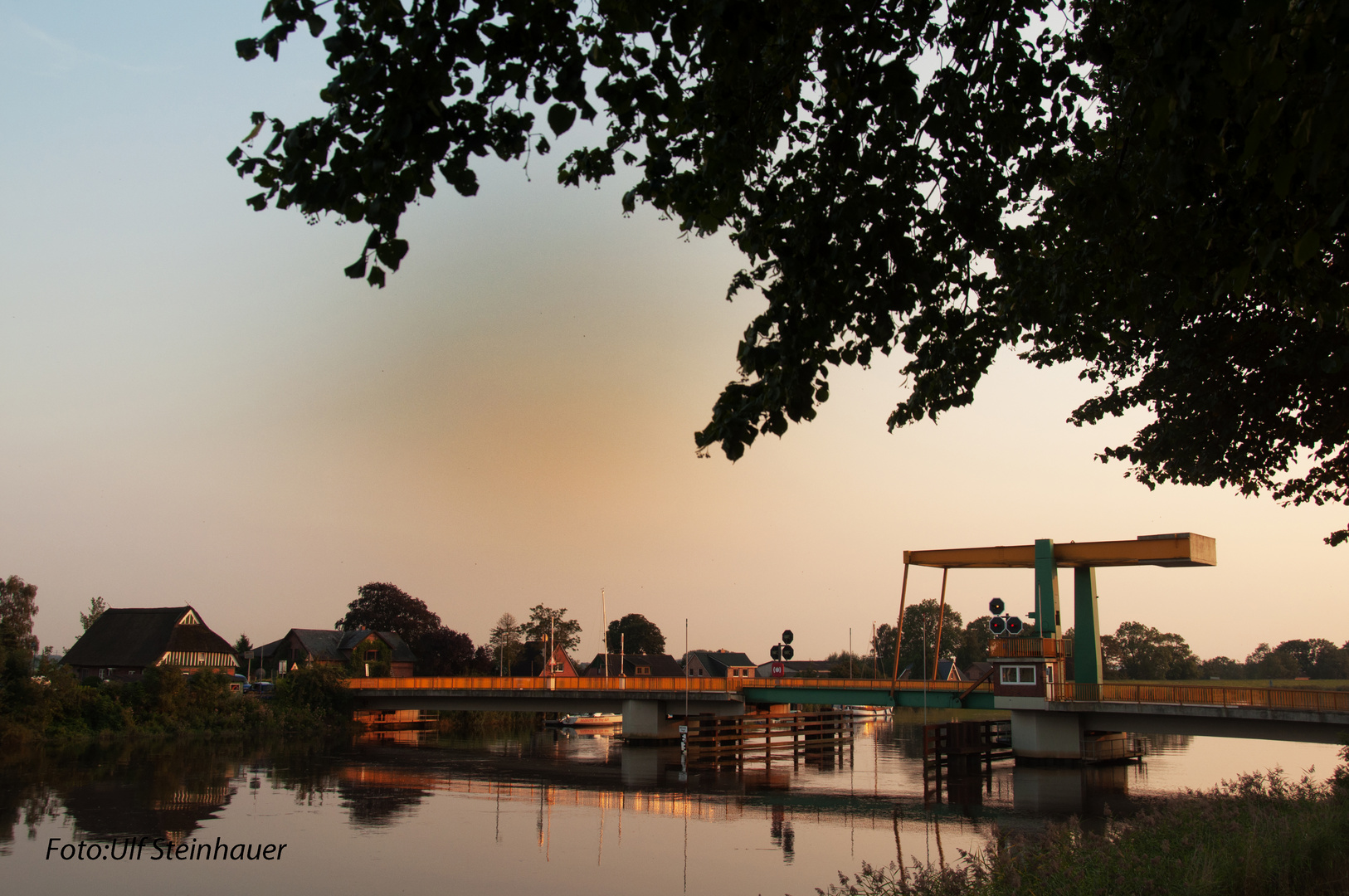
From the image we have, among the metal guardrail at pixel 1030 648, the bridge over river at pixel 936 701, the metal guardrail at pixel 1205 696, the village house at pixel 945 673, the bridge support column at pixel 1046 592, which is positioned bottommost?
the village house at pixel 945 673

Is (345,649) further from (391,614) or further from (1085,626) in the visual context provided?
(1085,626)

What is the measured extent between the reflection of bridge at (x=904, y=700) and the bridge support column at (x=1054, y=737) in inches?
4.7

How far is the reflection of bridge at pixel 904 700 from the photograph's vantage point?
3288cm

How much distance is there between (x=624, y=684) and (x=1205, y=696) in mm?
28710

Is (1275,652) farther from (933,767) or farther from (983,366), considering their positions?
(983,366)

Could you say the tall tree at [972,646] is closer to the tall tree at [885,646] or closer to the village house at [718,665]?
the tall tree at [885,646]

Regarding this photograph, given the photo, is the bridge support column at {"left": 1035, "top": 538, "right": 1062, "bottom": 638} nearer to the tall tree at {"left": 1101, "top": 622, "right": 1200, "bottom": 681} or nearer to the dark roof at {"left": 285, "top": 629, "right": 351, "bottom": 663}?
the dark roof at {"left": 285, "top": 629, "right": 351, "bottom": 663}

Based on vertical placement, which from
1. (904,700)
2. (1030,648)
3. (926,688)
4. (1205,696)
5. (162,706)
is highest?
(1030,648)

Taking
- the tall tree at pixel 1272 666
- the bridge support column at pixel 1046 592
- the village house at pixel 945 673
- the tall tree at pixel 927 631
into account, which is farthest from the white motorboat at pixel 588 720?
the tall tree at pixel 1272 666

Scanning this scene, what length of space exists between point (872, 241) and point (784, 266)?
641 millimetres

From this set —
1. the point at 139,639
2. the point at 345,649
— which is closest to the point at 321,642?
the point at 345,649

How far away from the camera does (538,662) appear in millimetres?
94625

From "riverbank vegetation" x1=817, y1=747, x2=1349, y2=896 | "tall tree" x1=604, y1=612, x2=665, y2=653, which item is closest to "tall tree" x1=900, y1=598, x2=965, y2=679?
"tall tree" x1=604, y1=612, x2=665, y2=653

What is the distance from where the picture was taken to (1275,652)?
147250 millimetres
